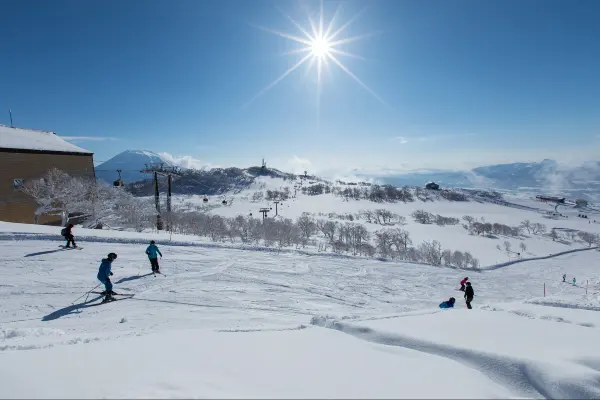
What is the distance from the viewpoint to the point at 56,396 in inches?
132

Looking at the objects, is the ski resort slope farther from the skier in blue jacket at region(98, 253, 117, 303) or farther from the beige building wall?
→ the beige building wall

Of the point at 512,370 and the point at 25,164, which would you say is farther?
the point at 25,164

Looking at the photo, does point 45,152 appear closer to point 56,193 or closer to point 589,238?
point 56,193

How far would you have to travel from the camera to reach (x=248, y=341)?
579 centimetres

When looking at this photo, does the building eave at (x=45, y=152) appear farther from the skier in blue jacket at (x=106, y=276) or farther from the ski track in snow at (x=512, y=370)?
the ski track in snow at (x=512, y=370)

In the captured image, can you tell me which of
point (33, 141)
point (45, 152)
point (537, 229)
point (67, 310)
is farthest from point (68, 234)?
point (537, 229)

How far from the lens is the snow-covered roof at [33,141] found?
102 ft

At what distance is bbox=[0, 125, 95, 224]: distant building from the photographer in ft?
97.7

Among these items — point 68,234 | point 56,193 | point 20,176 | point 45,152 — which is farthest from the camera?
point 45,152

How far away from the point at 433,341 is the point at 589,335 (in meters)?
4.28

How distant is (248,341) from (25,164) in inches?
1519

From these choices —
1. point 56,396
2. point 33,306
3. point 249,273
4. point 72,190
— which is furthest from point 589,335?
point 72,190

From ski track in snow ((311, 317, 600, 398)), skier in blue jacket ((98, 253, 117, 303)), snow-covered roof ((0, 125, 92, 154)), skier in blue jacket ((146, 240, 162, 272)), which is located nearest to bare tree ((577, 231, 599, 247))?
ski track in snow ((311, 317, 600, 398))

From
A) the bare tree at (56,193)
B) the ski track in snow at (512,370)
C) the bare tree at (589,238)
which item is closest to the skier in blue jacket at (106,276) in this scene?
the ski track in snow at (512,370)
